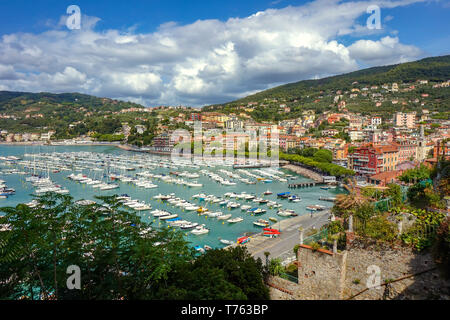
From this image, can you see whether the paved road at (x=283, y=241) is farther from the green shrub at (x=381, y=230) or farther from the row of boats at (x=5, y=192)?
the row of boats at (x=5, y=192)

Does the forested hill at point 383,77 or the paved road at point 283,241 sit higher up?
the forested hill at point 383,77

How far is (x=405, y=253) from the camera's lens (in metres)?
5.09

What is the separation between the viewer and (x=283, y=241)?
14.2 meters

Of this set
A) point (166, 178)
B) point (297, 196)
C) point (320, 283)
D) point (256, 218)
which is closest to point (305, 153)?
point (297, 196)

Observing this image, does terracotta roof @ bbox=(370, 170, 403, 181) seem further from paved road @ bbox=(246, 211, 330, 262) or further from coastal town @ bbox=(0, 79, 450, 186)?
paved road @ bbox=(246, 211, 330, 262)

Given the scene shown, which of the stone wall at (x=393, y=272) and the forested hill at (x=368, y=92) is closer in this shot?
the stone wall at (x=393, y=272)

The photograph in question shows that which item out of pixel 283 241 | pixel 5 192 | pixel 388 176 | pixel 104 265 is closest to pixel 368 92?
pixel 388 176

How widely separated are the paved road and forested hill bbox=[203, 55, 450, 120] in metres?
68.4

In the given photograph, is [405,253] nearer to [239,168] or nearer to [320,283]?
[320,283]

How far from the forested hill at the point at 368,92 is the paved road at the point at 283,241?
2693 inches

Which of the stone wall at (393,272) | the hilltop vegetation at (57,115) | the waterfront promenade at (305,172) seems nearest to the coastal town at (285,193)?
the stone wall at (393,272)

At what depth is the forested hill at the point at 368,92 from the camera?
7960cm

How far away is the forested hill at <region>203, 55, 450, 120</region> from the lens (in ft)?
261
